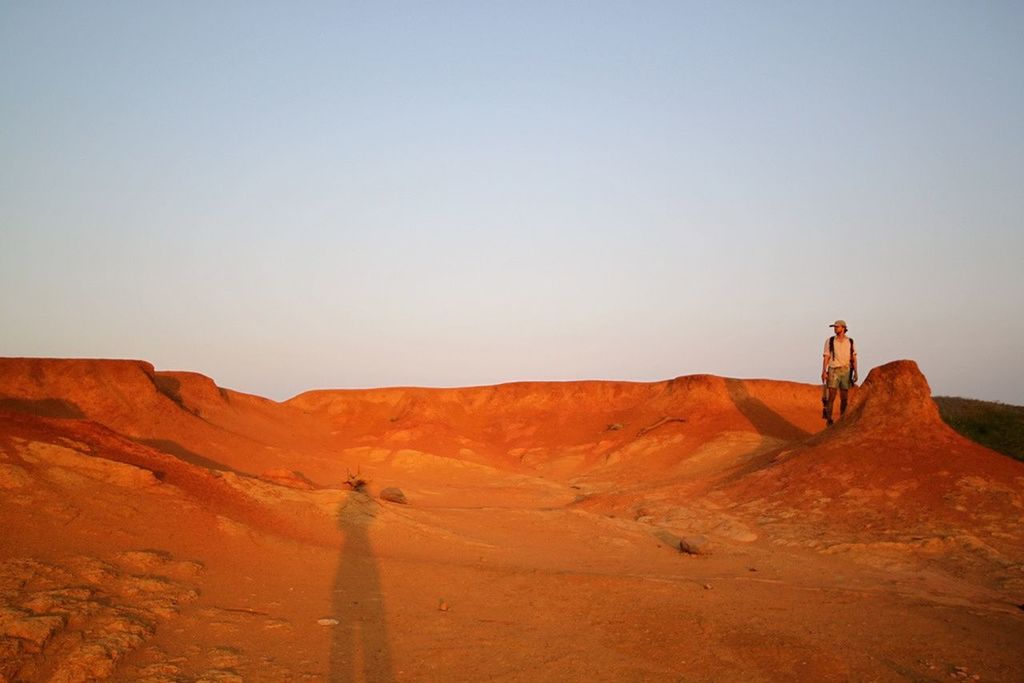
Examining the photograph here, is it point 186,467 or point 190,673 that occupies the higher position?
point 186,467

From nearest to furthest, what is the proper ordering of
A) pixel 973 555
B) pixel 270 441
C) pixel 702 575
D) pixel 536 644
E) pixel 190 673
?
pixel 190 673 → pixel 536 644 → pixel 702 575 → pixel 973 555 → pixel 270 441

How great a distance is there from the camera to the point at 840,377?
49.6ft

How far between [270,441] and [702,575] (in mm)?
21268

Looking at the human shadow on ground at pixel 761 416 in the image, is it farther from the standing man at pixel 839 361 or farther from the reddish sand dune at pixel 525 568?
the standing man at pixel 839 361

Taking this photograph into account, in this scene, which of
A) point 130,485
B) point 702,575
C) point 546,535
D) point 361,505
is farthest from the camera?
point 546,535

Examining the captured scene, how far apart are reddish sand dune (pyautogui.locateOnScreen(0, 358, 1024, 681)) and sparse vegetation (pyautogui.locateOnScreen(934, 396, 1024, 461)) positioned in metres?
8.50

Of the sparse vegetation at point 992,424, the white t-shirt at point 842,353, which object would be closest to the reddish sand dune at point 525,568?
the white t-shirt at point 842,353

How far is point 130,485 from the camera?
8.37 meters

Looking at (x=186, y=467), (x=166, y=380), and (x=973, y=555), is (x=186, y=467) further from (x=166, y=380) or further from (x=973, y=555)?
(x=166, y=380)

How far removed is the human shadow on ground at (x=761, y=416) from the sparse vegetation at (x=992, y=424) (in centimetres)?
467

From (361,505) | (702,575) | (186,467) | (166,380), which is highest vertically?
(166,380)

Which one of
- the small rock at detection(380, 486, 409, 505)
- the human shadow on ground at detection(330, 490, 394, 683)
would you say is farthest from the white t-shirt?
the human shadow on ground at detection(330, 490, 394, 683)


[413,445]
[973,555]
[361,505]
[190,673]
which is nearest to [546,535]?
[361,505]

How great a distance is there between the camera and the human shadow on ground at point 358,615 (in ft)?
18.1
